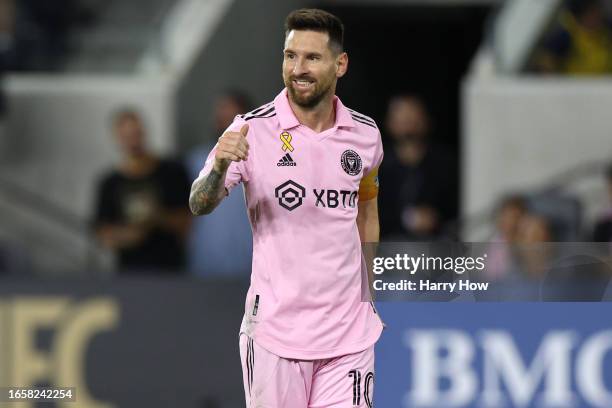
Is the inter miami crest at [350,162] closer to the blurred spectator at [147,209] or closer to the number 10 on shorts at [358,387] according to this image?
the number 10 on shorts at [358,387]

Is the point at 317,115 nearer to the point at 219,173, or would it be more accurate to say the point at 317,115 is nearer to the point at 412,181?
the point at 219,173

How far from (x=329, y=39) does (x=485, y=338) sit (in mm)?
2776

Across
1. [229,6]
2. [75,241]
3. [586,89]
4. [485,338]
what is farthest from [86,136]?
[485,338]

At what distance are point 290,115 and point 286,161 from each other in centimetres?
15

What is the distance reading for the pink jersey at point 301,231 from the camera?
4.53 metres

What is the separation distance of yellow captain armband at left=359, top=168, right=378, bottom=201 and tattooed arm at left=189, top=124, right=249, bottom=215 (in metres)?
0.52

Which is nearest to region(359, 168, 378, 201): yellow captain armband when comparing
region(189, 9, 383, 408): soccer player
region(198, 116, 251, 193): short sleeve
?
region(189, 9, 383, 408): soccer player

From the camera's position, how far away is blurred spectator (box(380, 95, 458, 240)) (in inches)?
341

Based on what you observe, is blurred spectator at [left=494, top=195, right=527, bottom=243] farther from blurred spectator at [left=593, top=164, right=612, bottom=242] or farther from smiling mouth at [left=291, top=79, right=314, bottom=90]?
smiling mouth at [left=291, top=79, right=314, bottom=90]

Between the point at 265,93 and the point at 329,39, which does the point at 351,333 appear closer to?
the point at 329,39

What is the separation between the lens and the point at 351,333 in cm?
465

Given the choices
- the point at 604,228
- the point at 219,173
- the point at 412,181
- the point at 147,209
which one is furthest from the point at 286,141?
the point at 147,209

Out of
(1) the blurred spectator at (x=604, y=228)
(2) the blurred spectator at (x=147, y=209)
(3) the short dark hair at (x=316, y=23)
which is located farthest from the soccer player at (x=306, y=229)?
(2) the blurred spectator at (x=147, y=209)

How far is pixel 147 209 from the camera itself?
9172 mm
